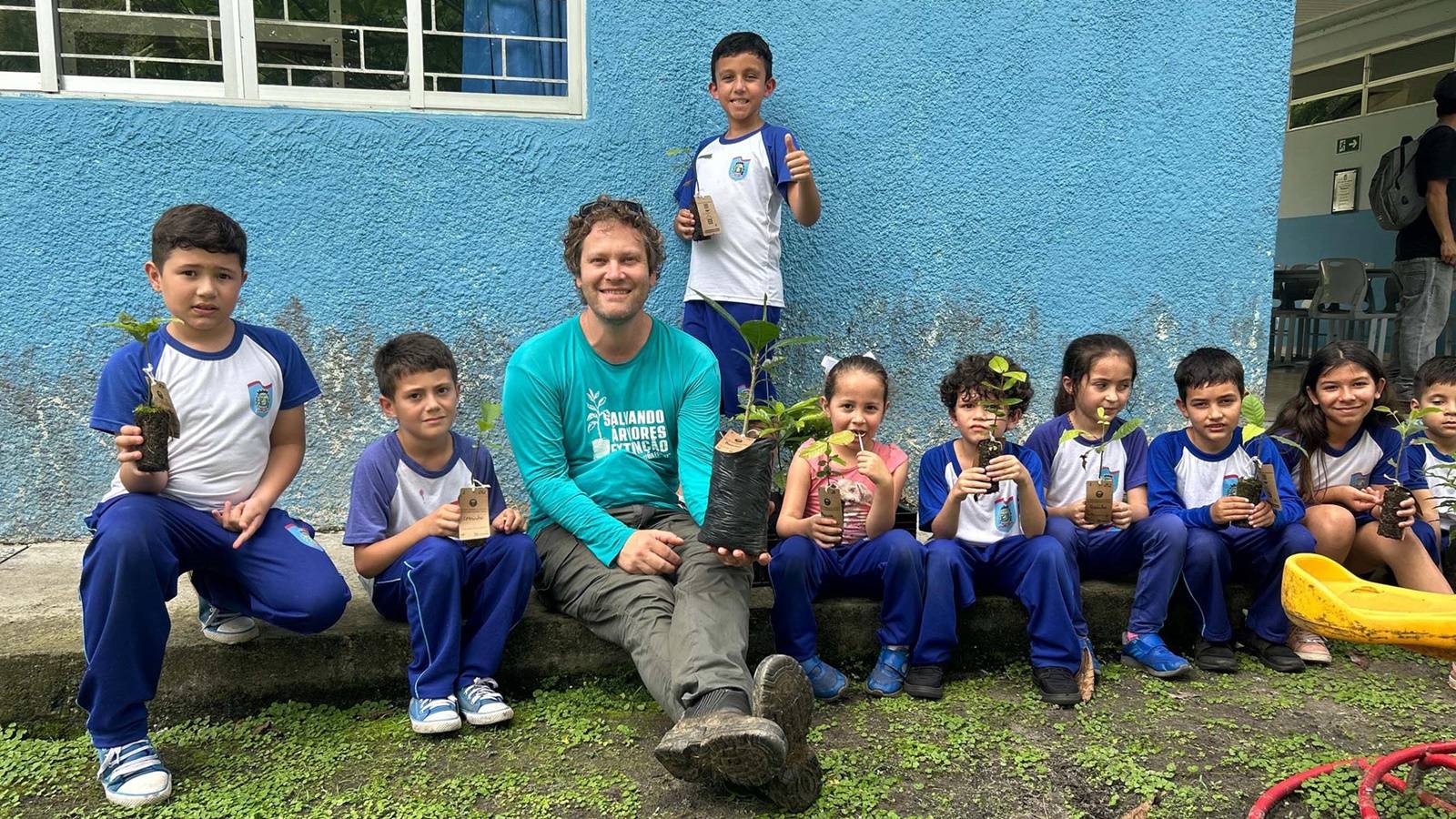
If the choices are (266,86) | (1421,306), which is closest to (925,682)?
(266,86)

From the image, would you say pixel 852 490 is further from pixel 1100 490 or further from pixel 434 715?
pixel 434 715

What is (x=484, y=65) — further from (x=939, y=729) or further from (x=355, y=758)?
(x=939, y=729)

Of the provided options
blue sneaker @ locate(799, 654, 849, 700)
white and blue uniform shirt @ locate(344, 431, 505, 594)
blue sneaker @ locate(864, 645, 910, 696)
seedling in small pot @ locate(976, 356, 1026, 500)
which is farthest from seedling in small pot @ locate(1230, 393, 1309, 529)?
white and blue uniform shirt @ locate(344, 431, 505, 594)

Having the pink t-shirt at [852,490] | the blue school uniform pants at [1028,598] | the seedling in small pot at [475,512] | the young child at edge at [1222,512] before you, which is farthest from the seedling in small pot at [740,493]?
the young child at edge at [1222,512]

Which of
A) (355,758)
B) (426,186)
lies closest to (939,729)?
(355,758)

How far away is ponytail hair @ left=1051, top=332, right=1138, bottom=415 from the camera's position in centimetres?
Result: 336

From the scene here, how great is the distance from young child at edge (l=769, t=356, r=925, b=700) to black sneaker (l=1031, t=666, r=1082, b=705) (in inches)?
16.0

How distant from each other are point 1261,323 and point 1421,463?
129 cm

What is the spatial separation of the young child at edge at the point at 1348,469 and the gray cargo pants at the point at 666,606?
2.10m

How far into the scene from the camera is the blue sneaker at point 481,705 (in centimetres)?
273

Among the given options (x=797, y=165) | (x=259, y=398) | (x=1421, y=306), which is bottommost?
(x=259, y=398)

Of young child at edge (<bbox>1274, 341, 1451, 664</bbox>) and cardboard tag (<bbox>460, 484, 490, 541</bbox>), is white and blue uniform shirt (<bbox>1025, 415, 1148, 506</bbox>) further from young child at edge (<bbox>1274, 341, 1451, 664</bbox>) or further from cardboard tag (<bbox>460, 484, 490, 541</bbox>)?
cardboard tag (<bbox>460, 484, 490, 541</bbox>)

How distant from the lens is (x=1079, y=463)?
11.2 ft

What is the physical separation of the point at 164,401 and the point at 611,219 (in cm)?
125
